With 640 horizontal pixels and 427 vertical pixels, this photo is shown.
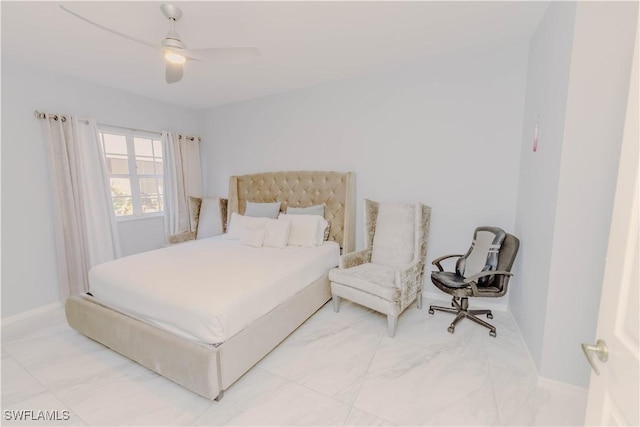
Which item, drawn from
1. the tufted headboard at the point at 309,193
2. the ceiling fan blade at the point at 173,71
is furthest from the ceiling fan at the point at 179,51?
the tufted headboard at the point at 309,193

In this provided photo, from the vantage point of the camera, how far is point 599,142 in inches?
60.2

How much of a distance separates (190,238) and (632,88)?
4.50 meters

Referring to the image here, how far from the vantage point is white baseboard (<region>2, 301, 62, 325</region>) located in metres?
2.76

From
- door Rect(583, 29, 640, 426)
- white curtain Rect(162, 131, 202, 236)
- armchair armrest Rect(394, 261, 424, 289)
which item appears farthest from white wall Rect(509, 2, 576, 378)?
white curtain Rect(162, 131, 202, 236)

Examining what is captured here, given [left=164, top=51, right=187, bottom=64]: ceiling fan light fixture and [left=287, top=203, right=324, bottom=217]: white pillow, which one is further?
[left=287, top=203, right=324, bottom=217]: white pillow

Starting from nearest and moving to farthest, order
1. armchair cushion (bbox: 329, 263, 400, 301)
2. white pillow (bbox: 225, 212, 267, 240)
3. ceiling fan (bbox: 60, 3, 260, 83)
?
1. ceiling fan (bbox: 60, 3, 260, 83)
2. armchair cushion (bbox: 329, 263, 400, 301)
3. white pillow (bbox: 225, 212, 267, 240)

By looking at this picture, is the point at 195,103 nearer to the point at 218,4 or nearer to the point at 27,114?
the point at 27,114

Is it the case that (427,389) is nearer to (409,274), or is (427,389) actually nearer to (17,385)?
(409,274)

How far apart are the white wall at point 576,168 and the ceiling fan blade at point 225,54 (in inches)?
76.1

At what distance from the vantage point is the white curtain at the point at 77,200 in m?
3.08

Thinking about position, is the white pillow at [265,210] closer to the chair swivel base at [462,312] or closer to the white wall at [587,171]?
the chair swivel base at [462,312]

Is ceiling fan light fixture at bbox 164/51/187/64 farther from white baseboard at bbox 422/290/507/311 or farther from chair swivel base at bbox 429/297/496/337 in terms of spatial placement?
white baseboard at bbox 422/290/507/311

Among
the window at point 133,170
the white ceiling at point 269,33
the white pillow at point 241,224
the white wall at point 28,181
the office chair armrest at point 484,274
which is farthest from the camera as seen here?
the window at point 133,170

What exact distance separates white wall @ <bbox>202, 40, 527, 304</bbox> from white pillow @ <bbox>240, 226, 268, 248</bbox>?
114 centimetres
